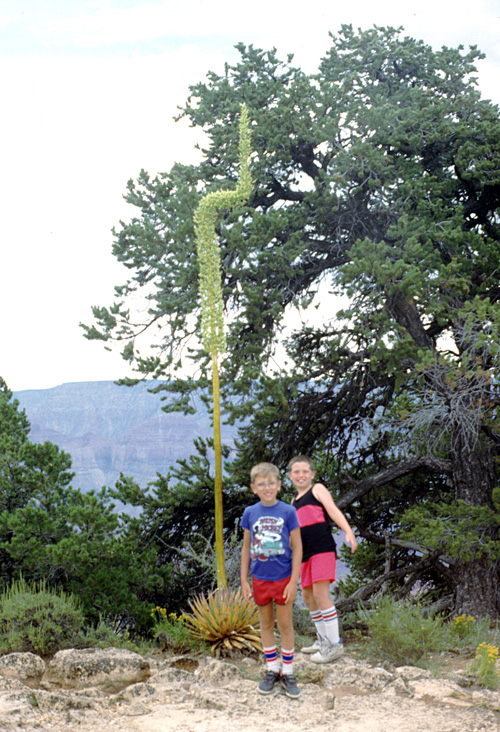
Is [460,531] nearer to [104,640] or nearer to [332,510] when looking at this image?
[332,510]

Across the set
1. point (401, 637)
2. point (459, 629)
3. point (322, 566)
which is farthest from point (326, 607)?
point (459, 629)

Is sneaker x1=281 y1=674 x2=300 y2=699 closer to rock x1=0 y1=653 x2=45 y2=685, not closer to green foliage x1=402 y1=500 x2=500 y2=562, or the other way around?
rock x1=0 y1=653 x2=45 y2=685

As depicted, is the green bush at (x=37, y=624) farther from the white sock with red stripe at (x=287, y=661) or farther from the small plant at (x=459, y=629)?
the small plant at (x=459, y=629)

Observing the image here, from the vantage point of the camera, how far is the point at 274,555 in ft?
15.4

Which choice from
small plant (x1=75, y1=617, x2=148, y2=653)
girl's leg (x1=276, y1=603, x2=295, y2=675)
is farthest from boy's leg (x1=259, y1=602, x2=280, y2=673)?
small plant (x1=75, y1=617, x2=148, y2=653)

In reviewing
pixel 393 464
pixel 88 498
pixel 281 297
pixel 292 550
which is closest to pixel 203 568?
Answer: pixel 88 498

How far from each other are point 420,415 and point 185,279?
4.02 m

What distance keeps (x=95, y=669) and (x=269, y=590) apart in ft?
6.66

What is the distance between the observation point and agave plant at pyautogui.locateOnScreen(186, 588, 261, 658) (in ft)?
20.6

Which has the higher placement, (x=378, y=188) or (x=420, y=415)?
(x=378, y=188)

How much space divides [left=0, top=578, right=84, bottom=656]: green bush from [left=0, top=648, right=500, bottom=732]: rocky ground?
857 mm

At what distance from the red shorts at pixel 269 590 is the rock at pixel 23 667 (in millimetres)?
2324

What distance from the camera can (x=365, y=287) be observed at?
1013cm

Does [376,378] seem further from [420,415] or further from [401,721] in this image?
[401,721]
